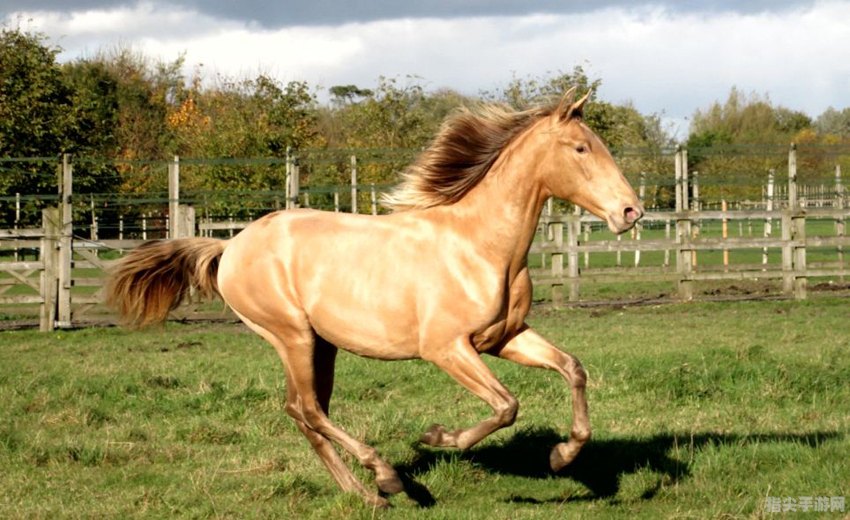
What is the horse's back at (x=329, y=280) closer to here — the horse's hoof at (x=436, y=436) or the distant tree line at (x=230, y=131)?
the horse's hoof at (x=436, y=436)

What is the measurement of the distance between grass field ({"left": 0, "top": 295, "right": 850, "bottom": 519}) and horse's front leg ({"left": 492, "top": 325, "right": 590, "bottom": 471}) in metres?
0.35

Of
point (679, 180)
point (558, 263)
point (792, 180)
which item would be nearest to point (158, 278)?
point (558, 263)

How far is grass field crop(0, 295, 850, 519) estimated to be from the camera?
591 cm

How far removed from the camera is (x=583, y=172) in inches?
232

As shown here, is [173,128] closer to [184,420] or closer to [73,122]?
[73,122]

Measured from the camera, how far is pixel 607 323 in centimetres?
1509

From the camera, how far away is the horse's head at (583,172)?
5.75 m

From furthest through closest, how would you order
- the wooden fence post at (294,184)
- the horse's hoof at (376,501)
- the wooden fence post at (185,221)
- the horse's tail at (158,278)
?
the wooden fence post at (294,184)
the wooden fence post at (185,221)
the horse's tail at (158,278)
the horse's hoof at (376,501)

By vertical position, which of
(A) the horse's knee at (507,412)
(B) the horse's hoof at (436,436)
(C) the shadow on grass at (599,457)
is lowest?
(C) the shadow on grass at (599,457)

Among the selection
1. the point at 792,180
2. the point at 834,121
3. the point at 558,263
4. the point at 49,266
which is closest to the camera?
the point at 49,266

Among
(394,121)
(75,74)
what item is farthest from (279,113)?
(75,74)

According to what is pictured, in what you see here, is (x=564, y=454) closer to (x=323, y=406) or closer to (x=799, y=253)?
(x=323, y=406)

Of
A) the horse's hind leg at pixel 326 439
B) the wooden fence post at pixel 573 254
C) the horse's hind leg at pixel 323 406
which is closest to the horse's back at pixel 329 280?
the horse's hind leg at pixel 323 406

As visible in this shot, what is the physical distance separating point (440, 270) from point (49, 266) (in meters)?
11.5
